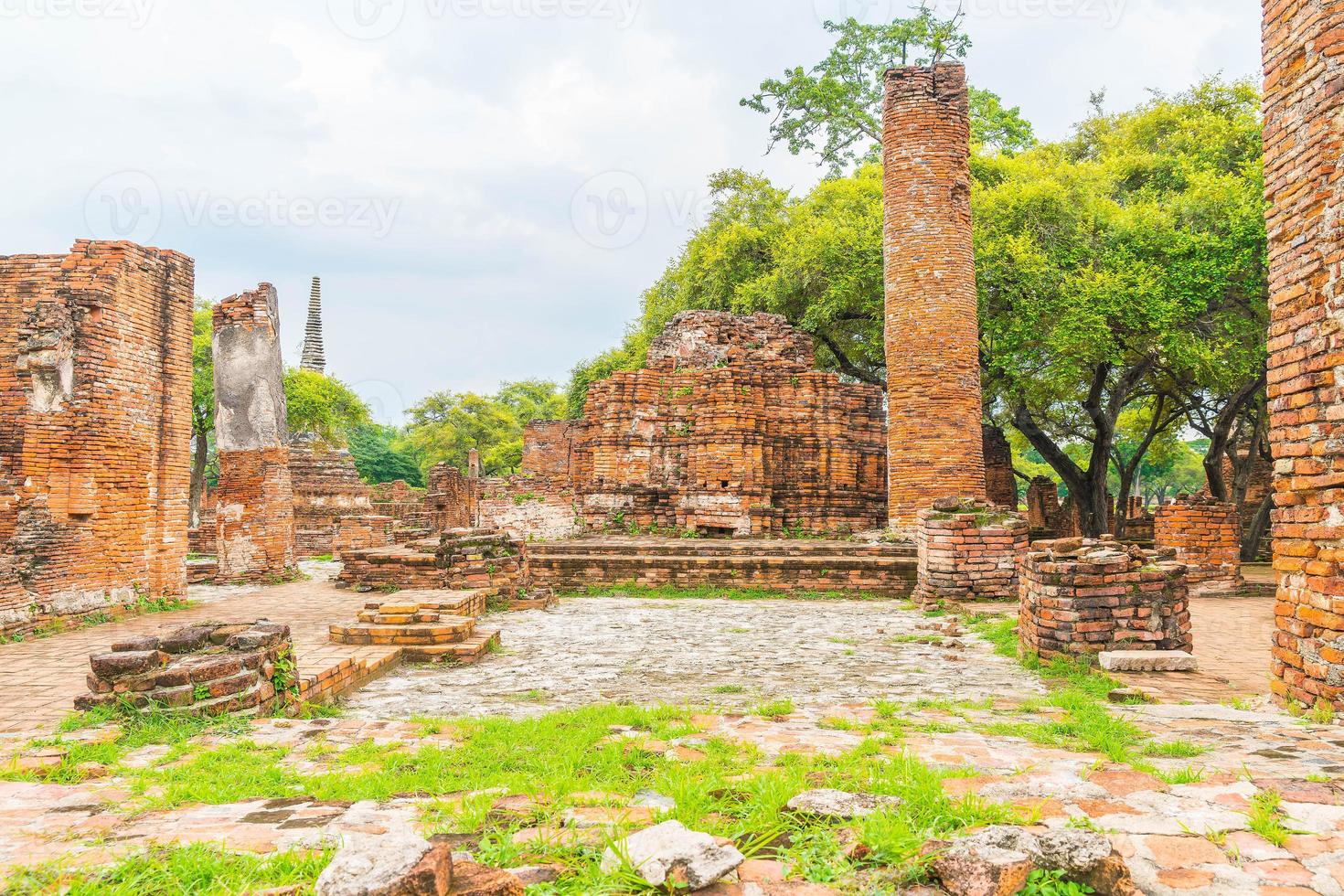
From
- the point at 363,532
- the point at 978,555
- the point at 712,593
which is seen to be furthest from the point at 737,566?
the point at 363,532

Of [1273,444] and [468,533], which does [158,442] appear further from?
[1273,444]

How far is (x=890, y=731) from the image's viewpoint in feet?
13.0

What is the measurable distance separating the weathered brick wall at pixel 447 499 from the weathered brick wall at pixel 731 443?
8.43 m

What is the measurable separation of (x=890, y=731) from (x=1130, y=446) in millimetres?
43545

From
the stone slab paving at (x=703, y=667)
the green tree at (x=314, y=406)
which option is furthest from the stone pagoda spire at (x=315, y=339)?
the stone slab paving at (x=703, y=667)

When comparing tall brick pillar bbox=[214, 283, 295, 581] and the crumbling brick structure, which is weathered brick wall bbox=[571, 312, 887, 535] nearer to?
tall brick pillar bbox=[214, 283, 295, 581]

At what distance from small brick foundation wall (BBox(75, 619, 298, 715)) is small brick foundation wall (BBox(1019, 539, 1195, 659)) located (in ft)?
16.6

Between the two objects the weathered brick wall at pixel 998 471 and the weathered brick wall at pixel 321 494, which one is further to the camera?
the weathered brick wall at pixel 321 494

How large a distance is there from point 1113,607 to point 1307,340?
2.23m

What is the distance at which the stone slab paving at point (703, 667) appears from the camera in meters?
5.13

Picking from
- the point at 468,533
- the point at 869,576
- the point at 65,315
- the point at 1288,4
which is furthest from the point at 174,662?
the point at 869,576

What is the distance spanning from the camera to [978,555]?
9195 millimetres

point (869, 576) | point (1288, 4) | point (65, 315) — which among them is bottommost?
point (869, 576)

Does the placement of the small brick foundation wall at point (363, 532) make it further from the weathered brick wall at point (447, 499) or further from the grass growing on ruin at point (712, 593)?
the grass growing on ruin at point (712, 593)
